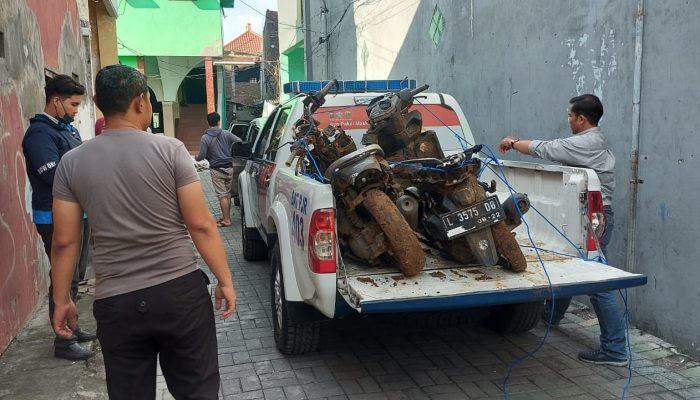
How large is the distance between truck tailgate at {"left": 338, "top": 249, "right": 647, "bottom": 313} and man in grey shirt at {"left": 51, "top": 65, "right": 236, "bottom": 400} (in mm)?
1095

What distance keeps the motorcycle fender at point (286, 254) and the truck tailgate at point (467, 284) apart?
1.29 feet

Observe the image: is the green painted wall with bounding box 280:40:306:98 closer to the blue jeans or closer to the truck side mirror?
the truck side mirror

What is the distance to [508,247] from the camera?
3.91 metres

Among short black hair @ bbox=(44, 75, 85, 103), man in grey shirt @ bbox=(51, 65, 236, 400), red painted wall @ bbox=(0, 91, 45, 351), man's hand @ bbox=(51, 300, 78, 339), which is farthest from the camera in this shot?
red painted wall @ bbox=(0, 91, 45, 351)

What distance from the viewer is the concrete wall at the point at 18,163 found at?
15.4ft

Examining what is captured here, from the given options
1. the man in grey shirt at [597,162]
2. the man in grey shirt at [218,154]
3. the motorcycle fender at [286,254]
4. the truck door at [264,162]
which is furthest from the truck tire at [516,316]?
the man in grey shirt at [218,154]

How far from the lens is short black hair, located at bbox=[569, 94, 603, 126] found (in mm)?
4551

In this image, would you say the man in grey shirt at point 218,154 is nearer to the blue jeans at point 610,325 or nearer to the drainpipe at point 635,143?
the drainpipe at point 635,143

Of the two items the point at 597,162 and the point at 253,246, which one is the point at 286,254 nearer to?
the point at 597,162

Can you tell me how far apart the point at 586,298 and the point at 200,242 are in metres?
4.30

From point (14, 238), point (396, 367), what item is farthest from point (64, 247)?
point (14, 238)

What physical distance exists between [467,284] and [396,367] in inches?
41.3

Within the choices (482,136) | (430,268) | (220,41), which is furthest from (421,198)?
(220,41)

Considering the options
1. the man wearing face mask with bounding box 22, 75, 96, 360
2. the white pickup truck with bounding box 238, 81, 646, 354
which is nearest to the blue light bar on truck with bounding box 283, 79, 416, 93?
the white pickup truck with bounding box 238, 81, 646, 354
